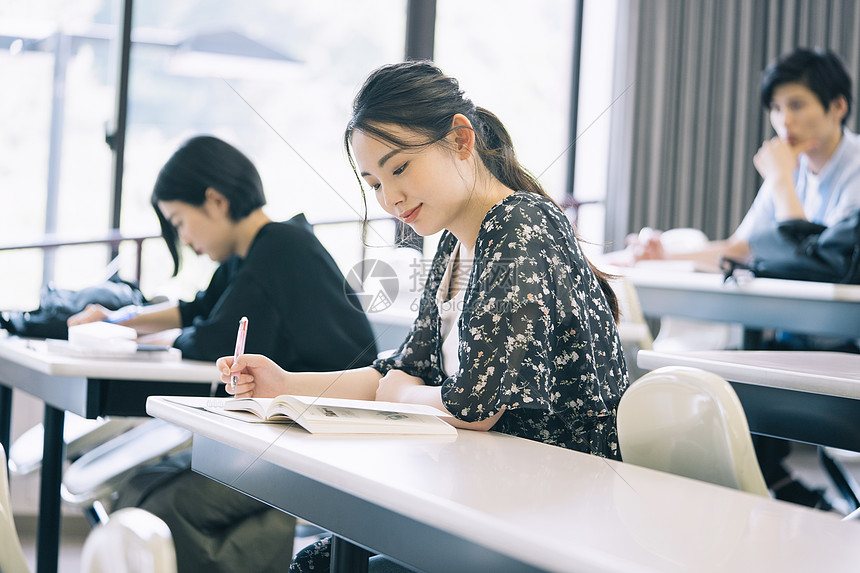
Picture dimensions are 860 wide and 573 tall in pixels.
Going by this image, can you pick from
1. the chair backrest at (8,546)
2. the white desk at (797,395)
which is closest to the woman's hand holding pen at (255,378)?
the chair backrest at (8,546)

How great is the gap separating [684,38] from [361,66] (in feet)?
5.78

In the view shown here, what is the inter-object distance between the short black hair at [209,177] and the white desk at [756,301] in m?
0.81

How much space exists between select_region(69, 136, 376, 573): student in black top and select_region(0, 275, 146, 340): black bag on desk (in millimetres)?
71

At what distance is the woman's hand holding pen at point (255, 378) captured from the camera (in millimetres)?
1229

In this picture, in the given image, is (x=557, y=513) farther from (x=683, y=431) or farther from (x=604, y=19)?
(x=604, y=19)

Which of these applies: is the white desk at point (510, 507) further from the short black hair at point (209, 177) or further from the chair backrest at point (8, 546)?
the short black hair at point (209, 177)

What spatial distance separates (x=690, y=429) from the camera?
3.18ft

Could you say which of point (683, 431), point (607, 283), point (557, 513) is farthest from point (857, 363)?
point (557, 513)

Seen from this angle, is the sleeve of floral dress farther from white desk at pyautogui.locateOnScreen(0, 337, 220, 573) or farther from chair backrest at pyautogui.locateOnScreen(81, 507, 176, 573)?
→ white desk at pyautogui.locateOnScreen(0, 337, 220, 573)

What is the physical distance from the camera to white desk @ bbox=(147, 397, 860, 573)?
646 millimetres

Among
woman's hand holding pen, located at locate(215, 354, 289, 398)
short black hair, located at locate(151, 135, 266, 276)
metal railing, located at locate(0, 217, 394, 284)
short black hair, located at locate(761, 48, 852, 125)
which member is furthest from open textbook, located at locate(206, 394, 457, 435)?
short black hair, located at locate(761, 48, 852, 125)

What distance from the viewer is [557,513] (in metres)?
0.72

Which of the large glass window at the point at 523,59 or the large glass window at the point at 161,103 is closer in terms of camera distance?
the large glass window at the point at 161,103

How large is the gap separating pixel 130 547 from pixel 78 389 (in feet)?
3.71
